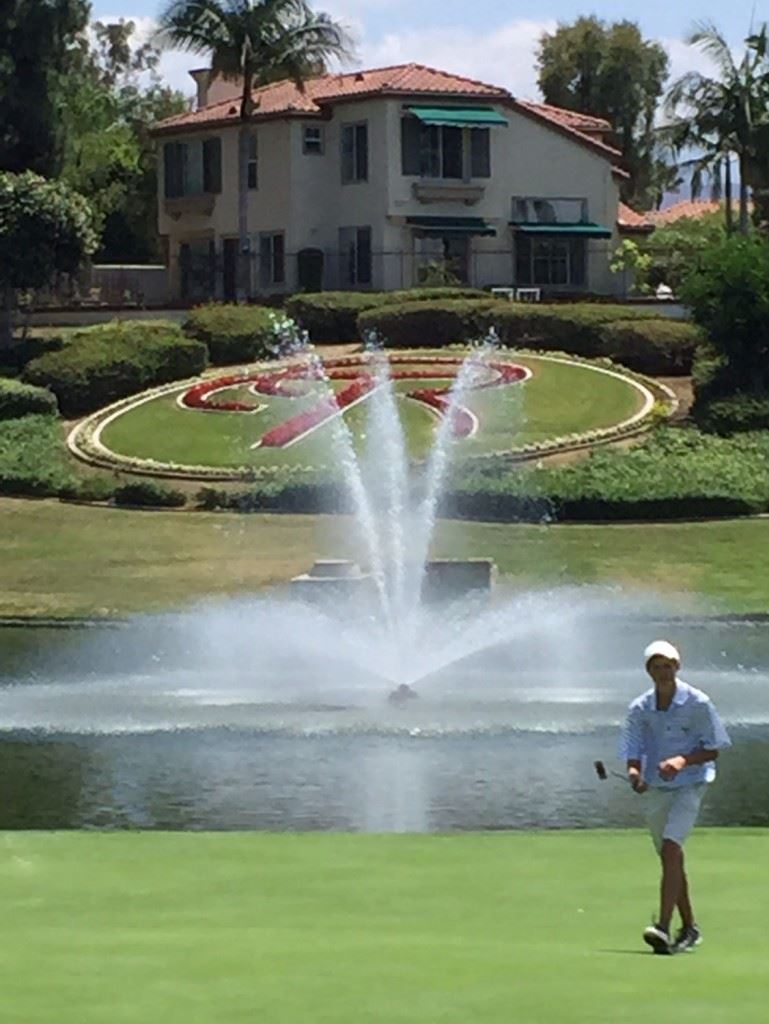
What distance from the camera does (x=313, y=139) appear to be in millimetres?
75688

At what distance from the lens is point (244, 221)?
2817 inches

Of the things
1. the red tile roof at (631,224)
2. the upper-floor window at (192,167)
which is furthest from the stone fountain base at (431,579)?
the red tile roof at (631,224)

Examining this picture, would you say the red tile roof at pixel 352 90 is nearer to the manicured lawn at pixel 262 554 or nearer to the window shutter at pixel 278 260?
the window shutter at pixel 278 260

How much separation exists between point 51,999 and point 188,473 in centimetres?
3876

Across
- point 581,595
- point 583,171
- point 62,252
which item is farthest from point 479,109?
point 581,595

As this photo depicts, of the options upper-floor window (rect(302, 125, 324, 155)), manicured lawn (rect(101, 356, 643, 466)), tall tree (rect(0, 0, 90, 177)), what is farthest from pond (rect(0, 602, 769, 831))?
upper-floor window (rect(302, 125, 324, 155))

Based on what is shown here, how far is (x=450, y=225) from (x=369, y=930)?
61861 mm

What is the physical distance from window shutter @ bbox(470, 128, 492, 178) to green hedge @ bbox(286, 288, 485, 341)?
14.5 meters

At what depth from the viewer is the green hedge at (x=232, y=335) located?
5944 cm

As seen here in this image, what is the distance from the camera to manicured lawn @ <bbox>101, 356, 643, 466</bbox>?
51.5 metres

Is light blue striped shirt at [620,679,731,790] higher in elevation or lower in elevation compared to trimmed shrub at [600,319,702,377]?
lower

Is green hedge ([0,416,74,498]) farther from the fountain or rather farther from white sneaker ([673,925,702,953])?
white sneaker ([673,925,702,953])

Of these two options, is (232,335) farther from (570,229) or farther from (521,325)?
(570,229)

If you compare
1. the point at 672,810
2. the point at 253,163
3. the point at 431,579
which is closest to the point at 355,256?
the point at 253,163
